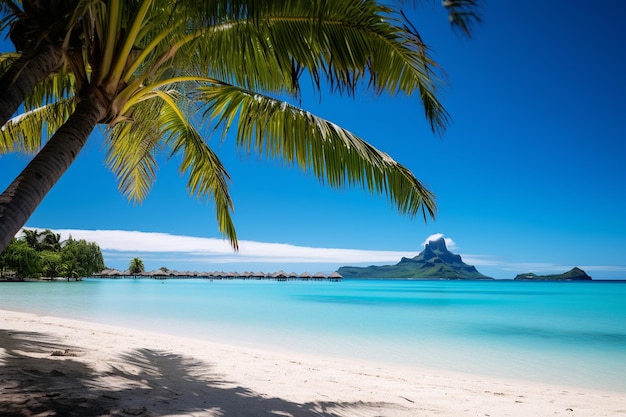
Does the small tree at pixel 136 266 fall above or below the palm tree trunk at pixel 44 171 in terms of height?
below

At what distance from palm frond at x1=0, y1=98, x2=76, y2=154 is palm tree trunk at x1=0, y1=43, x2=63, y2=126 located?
2.76 metres

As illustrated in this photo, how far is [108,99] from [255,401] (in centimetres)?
240

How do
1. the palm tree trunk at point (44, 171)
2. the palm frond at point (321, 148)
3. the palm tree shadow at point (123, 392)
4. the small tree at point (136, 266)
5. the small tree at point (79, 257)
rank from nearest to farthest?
the palm tree trunk at point (44, 171), the palm tree shadow at point (123, 392), the palm frond at point (321, 148), the small tree at point (79, 257), the small tree at point (136, 266)

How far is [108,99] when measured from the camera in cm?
298

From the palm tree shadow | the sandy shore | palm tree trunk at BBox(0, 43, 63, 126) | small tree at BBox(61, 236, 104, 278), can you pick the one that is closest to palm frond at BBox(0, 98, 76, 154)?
the sandy shore

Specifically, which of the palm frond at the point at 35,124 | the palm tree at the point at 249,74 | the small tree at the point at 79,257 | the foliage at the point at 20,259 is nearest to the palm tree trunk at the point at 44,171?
the palm tree at the point at 249,74

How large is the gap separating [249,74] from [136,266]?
78.3 meters

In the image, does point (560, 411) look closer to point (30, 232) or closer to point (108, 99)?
point (108, 99)

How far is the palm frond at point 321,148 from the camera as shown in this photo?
12.2 ft

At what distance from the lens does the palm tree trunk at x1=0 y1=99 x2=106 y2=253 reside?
218 centimetres

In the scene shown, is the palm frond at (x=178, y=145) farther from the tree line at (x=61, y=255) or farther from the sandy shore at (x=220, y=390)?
the tree line at (x=61, y=255)

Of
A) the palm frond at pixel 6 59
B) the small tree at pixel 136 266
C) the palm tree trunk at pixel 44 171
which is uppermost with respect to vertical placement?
the palm frond at pixel 6 59

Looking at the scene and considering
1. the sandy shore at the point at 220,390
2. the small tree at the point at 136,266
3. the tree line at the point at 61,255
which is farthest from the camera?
the small tree at the point at 136,266

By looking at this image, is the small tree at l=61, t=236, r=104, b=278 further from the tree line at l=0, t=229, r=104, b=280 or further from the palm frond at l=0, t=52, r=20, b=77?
the palm frond at l=0, t=52, r=20, b=77
